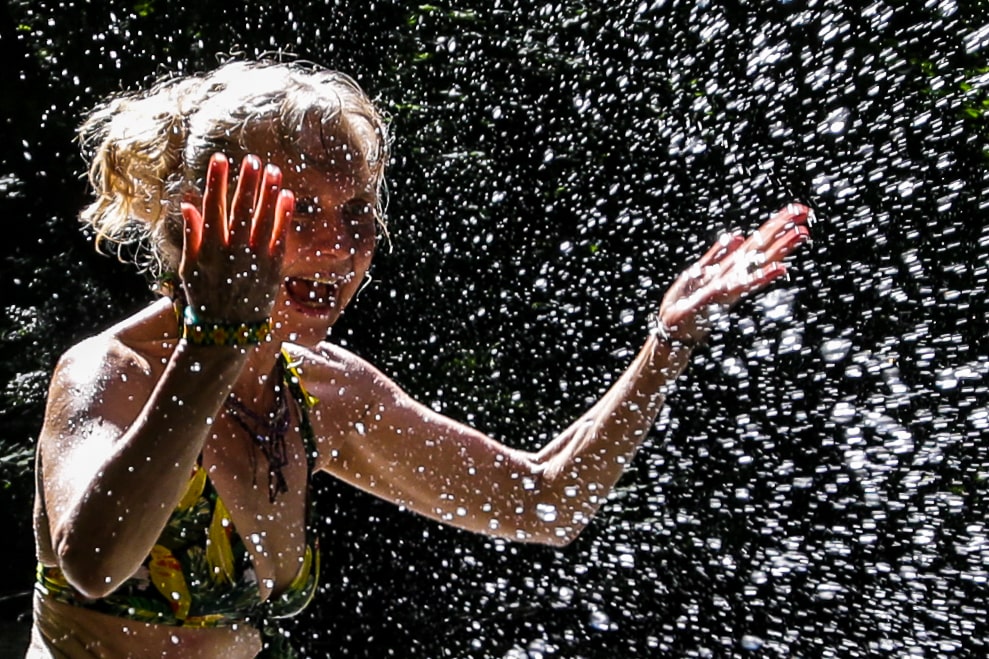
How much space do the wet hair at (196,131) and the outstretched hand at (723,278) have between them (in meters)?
0.50

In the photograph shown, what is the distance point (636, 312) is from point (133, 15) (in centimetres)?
212

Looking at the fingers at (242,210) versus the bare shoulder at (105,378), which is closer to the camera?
the fingers at (242,210)

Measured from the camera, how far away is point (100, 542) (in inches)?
42.4

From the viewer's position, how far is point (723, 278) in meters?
1.65

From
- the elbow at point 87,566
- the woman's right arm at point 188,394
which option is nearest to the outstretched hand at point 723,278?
the woman's right arm at point 188,394

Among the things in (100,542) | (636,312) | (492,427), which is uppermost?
(100,542)

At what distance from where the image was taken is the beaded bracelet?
3.50ft

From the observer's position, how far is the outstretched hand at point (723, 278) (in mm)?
1627

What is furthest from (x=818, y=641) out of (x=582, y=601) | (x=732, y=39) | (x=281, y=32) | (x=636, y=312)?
(x=281, y=32)

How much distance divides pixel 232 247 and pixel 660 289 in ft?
8.94

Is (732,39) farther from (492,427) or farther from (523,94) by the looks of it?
(492,427)

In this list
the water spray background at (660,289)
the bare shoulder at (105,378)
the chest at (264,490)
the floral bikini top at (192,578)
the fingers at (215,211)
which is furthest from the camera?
the water spray background at (660,289)

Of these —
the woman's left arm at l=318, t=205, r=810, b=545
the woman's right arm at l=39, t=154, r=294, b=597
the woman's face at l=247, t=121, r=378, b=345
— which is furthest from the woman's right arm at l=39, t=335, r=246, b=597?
the woman's left arm at l=318, t=205, r=810, b=545

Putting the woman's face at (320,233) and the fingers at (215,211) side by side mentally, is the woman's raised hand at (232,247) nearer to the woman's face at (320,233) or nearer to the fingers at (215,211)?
the fingers at (215,211)
